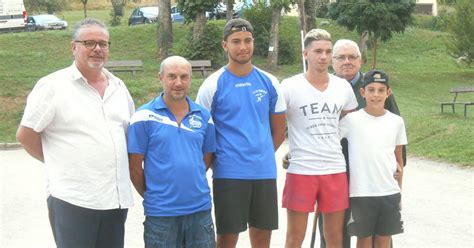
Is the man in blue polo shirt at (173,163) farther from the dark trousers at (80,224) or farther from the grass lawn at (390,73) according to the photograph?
the grass lawn at (390,73)

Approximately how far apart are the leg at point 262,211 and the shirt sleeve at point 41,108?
153 centimetres

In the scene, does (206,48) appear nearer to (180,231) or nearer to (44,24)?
(44,24)

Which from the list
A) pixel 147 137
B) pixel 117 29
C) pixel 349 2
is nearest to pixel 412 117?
pixel 349 2

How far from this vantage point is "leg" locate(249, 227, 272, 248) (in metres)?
4.96

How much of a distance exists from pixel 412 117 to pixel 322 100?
1209 cm

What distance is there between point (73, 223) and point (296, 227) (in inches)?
70.6

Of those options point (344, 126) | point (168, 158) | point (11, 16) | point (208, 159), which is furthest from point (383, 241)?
point (11, 16)

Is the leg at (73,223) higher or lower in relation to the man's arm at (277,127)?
lower

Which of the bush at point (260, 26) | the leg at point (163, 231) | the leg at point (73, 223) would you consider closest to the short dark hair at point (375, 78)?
the leg at point (163, 231)

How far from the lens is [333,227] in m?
5.13

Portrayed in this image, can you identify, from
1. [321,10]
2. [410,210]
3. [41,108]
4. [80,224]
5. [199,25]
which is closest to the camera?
[41,108]

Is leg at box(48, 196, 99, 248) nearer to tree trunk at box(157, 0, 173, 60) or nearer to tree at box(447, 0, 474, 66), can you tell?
tree trunk at box(157, 0, 173, 60)

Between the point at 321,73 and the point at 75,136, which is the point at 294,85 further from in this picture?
the point at 75,136

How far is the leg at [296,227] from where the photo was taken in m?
5.13
